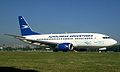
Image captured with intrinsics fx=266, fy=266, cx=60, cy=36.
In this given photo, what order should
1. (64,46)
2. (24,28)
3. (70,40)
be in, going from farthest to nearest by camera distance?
(24,28), (70,40), (64,46)

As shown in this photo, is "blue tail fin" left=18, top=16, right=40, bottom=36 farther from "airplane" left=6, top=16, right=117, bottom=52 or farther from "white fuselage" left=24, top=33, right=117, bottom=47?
"white fuselage" left=24, top=33, right=117, bottom=47

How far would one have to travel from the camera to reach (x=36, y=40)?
57.7 metres

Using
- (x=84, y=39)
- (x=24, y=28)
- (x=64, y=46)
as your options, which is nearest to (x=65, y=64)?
(x=64, y=46)

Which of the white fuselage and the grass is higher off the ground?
the white fuselage

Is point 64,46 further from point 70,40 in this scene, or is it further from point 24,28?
point 24,28

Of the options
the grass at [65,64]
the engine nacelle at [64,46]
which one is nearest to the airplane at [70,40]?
the engine nacelle at [64,46]

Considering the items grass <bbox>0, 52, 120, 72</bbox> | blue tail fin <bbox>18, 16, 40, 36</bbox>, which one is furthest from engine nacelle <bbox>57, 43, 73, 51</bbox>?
grass <bbox>0, 52, 120, 72</bbox>

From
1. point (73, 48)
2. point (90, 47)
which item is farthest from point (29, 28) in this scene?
point (90, 47)

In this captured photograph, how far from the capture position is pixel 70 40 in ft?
183

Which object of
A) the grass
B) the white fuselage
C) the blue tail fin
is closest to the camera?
the grass

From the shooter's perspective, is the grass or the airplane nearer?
the grass

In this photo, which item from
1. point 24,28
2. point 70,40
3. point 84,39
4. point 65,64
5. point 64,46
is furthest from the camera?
point 24,28

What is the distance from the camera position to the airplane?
53812 millimetres

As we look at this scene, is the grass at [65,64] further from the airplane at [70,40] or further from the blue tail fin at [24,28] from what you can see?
the blue tail fin at [24,28]
